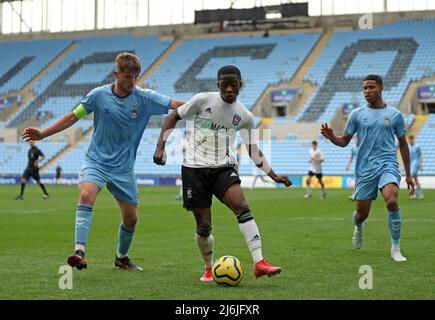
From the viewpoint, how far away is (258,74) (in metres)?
46.2

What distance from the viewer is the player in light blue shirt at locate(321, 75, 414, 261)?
31.6 ft

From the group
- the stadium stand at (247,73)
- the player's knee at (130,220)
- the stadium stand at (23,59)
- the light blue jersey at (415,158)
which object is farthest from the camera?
the stadium stand at (23,59)

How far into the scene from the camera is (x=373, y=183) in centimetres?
983

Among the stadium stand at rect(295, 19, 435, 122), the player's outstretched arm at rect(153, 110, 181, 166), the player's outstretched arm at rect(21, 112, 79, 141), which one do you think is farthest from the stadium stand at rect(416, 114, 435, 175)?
the player's outstretched arm at rect(21, 112, 79, 141)

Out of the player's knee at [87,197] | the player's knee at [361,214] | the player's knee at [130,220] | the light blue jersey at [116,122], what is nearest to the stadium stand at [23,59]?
the player's knee at [361,214]

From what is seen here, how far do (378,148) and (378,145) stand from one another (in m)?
0.04

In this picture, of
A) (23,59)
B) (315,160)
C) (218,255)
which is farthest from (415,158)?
(23,59)

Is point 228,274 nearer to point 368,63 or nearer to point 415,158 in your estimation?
point 415,158

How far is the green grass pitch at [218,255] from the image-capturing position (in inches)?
267

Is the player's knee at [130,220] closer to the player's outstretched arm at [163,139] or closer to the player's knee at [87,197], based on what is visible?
the player's knee at [87,197]

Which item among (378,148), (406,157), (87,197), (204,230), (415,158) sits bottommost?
(204,230)

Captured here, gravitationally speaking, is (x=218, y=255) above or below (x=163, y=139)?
below

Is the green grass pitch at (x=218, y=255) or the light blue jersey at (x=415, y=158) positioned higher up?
the light blue jersey at (x=415, y=158)
